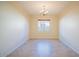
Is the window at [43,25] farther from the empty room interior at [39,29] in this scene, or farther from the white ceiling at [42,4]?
the white ceiling at [42,4]

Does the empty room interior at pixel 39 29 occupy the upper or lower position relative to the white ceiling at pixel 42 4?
lower

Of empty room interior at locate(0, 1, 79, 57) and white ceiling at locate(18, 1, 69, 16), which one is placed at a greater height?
white ceiling at locate(18, 1, 69, 16)

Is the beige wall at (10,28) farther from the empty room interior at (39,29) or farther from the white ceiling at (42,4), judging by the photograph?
the white ceiling at (42,4)

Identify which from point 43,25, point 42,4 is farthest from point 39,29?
point 42,4

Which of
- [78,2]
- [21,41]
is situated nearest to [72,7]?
[78,2]

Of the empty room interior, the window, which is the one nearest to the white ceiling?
the empty room interior

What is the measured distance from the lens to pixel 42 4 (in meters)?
1.54

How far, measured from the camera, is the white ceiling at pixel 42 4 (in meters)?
1.51

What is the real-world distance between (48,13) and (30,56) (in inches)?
26.8

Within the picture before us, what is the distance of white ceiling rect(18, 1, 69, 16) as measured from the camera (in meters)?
1.51

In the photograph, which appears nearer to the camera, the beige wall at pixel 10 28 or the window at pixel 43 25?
the beige wall at pixel 10 28

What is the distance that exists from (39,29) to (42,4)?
40 cm

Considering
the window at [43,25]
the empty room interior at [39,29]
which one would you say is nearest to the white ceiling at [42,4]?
the empty room interior at [39,29]

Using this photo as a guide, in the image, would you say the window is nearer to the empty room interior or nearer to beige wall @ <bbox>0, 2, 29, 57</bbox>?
the empty room interior
